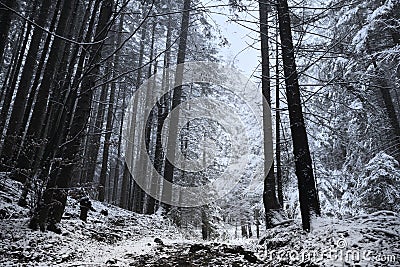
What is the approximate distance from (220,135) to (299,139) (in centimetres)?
1720

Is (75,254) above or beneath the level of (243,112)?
beneath

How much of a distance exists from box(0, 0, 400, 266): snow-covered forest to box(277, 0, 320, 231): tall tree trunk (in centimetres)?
3

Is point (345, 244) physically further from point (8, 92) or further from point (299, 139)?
point (8, 92)

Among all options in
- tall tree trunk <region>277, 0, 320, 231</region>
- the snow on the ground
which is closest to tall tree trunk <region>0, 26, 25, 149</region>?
tall tree trunk <region>277, 0, 320, 231</region>

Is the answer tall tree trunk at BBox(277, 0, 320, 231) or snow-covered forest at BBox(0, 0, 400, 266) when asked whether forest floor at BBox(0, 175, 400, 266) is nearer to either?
snow-covered forest at BBox(0, 0, 400, 266)

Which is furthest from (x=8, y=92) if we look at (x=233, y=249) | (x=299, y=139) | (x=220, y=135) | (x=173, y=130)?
(x=299, y=139)

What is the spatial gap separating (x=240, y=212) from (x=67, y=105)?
76.7 ft

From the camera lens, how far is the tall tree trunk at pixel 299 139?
5957mm

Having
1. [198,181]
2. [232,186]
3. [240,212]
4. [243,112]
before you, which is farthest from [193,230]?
[240,212]

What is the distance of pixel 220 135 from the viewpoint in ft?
77.3

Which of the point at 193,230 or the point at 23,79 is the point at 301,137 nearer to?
the point at 23,79

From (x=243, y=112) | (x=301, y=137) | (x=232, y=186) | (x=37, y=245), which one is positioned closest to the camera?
(x=37, y=245)

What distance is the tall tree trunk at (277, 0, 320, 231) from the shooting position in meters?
5.96

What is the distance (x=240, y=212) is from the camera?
26734 millimetres
